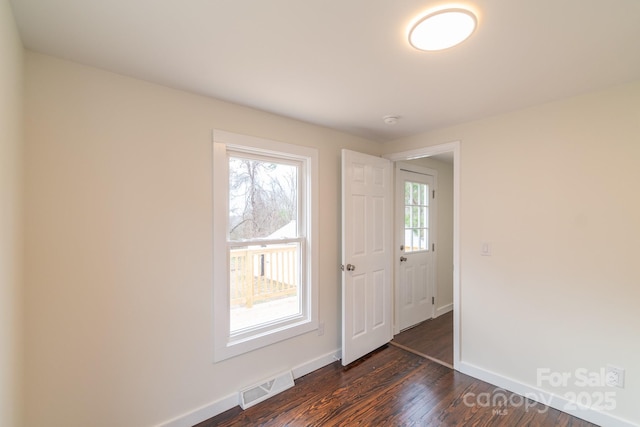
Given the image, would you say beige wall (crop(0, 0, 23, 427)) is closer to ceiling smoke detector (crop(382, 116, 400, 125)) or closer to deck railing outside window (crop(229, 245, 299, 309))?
deck railing outside window (crop(229, 245, 299, 309))

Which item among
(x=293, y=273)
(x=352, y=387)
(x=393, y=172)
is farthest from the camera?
(x=393, y=172)

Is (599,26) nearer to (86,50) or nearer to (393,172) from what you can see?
(393,172)

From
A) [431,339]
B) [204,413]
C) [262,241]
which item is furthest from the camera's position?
[431,339]

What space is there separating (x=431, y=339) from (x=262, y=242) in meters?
2.31

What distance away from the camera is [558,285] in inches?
81.4

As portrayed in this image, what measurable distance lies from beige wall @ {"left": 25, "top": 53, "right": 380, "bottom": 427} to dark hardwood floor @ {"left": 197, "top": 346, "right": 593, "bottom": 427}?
36 cm

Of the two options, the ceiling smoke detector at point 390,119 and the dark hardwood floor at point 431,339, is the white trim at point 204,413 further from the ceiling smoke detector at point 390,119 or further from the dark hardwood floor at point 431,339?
the ceiling smoke detector at point 390,119

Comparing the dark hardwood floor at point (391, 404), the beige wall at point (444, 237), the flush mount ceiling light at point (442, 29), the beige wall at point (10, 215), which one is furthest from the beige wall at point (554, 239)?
the beige wall at point (10, 215)

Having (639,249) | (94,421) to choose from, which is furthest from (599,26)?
(94,421)

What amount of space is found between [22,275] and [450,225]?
4406 mm

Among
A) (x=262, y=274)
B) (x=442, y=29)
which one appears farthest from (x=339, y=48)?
(x=262, y=274)

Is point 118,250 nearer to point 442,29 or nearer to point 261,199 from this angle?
point 261,199

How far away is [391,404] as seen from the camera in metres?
2.09

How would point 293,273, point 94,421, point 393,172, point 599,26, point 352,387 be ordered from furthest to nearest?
1. point 393,172
2. point 293,273
3. point 352,387
4. point 94,421
5. point 599,26
